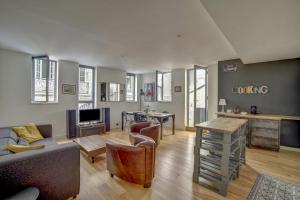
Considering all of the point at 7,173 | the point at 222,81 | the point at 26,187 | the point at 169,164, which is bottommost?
the point at 169,164

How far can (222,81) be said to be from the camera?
5199mm

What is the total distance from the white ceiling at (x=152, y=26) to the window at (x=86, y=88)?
1996mm

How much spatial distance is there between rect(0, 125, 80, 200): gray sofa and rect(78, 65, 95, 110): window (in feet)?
14.4

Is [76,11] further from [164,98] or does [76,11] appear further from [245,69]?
[164,98]

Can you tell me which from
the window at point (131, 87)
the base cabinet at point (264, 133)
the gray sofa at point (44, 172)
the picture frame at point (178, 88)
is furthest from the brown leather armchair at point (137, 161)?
the window at point (131, 87)

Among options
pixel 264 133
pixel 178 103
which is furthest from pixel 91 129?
pixel 264 133

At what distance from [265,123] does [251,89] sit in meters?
1.11

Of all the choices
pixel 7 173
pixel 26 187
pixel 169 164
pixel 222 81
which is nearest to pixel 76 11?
pixel 7 173

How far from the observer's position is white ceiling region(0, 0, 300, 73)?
6.53ft

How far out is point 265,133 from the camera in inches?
160

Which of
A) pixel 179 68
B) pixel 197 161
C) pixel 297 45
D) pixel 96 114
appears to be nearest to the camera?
pixel 197 161

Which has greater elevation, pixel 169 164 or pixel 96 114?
pixel 96 114

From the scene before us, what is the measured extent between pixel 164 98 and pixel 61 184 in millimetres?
5892

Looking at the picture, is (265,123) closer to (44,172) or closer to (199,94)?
(199,94)
